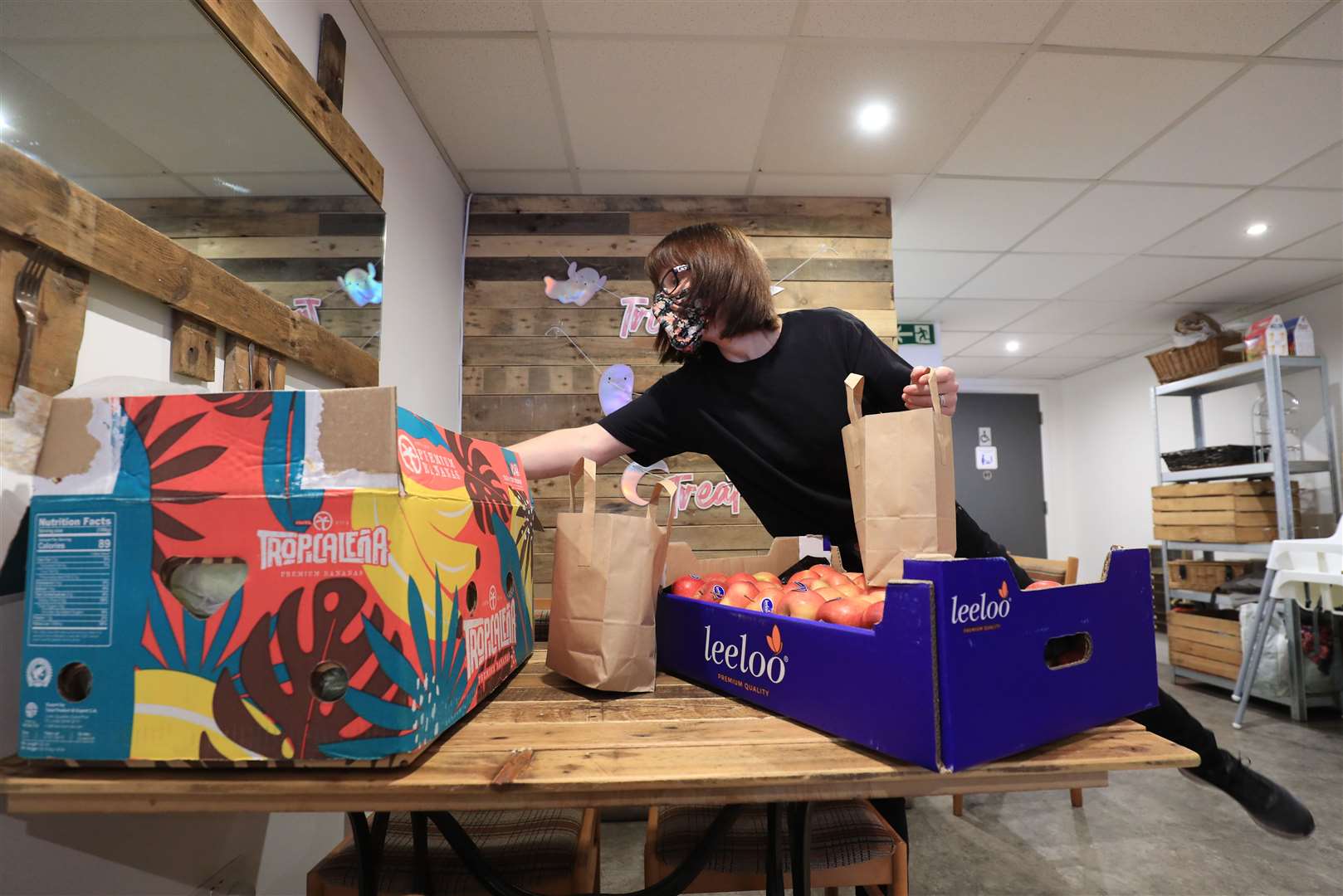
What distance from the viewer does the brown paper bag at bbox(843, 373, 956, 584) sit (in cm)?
83

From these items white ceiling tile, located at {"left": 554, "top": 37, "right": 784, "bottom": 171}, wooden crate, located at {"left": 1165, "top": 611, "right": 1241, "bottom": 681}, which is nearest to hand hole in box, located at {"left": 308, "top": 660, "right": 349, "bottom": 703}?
white ceiling tile, located at {"left": 554, "top": 37, "right": 784, "bottom": 171}

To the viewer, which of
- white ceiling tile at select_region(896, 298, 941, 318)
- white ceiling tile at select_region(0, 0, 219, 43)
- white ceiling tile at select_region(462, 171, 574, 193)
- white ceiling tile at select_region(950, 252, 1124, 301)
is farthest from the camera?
A: white ceiling tile at select_region(896, 298, 941, 318)

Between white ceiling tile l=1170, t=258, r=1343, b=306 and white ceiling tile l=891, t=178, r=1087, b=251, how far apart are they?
1738 millimetres

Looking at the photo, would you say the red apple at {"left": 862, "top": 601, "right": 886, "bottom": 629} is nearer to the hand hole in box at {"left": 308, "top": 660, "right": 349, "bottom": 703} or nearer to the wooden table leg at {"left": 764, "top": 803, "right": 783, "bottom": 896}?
the wooden table leg at {"left": 764, "top": 803, "right": 783, "bottom": 896}

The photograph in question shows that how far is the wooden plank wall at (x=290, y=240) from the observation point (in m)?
1.31

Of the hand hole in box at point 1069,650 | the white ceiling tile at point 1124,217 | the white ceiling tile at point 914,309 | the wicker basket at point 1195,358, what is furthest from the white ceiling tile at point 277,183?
the wicker basket at point 1195,358

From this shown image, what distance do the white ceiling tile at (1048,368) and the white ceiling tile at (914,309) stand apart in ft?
6.81

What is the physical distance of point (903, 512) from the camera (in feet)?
2.78

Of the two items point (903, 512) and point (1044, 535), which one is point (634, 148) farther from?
point (1044, 535)

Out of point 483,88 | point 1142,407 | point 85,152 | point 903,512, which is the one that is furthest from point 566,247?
point 1142,407

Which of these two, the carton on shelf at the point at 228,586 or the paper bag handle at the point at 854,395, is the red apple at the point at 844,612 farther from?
the carton on shelf at the point at 228,586

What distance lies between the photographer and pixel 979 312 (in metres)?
5.29

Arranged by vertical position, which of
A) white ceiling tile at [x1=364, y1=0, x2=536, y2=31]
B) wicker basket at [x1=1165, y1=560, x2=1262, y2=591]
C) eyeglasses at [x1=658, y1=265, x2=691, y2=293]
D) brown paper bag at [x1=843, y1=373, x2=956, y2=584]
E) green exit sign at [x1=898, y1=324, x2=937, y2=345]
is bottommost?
wicker basket at [x1=1165, y1=560, x2=1262, y2=591]

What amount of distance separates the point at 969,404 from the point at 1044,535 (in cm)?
170
